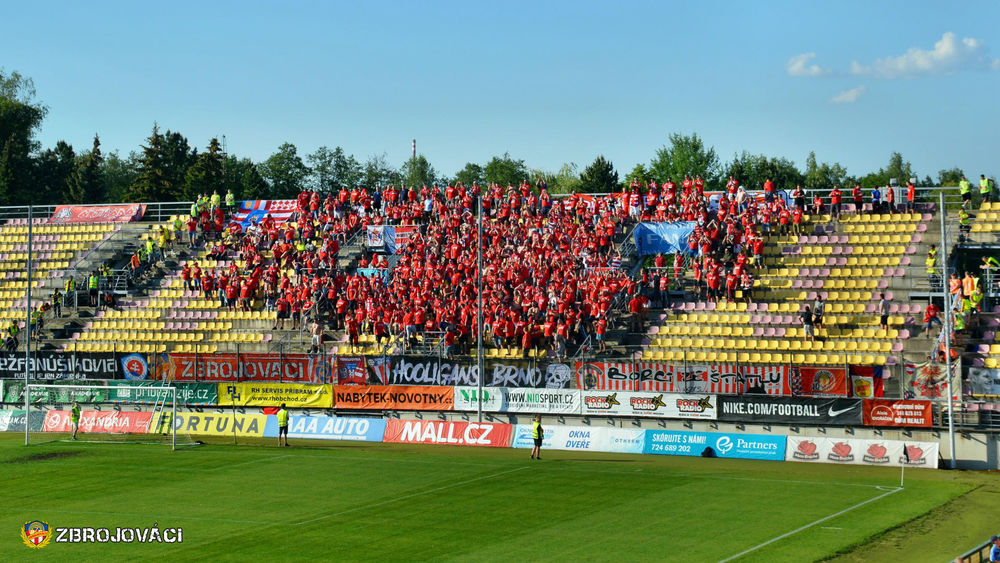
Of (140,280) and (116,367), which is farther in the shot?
(140,280)

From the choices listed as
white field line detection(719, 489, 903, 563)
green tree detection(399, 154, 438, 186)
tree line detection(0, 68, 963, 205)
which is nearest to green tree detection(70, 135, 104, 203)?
tree line detection(0, 68, 963, 205)

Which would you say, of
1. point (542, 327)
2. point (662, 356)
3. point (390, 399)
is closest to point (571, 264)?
point (542, 327)

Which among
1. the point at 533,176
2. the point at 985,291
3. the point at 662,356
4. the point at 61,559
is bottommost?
the point at 61,559

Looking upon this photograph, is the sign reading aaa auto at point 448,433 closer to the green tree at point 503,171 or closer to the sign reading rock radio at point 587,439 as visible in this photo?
the sign reading rock radio at point 587,439

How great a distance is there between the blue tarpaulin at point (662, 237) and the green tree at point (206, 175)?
53.5 m

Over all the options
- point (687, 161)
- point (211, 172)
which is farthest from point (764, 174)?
point (211, 172)

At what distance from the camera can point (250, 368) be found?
4916cm

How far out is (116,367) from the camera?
2024 inches

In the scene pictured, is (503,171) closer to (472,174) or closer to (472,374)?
(472,174)

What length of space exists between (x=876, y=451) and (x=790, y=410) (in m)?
3.92

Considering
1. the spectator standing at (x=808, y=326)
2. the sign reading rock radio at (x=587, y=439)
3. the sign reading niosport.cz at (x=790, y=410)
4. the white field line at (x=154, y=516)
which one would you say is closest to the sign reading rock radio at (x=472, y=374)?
the sign reading rock radio at (x=587, y=439)

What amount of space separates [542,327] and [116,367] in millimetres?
21260

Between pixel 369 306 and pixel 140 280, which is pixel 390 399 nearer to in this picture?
pixel 369 306

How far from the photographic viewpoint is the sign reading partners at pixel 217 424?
4681cm
